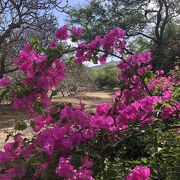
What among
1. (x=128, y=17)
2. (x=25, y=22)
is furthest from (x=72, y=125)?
(x=128, y=17)

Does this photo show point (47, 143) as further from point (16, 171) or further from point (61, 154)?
point (16, 171)

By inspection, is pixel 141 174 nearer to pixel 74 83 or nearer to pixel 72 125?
pixel 72 125

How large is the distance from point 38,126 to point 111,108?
0.68 meters

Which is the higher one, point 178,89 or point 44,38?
point 44,38

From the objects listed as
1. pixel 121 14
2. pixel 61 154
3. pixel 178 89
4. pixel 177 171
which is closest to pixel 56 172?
pixel 61 154

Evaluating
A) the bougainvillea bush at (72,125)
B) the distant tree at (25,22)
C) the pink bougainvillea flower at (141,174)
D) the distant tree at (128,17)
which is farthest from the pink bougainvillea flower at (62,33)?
the distant tree at (128,17)

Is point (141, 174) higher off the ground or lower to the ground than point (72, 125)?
lower

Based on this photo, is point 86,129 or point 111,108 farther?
point 111,108

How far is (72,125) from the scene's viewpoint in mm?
2453

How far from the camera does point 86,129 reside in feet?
7.89

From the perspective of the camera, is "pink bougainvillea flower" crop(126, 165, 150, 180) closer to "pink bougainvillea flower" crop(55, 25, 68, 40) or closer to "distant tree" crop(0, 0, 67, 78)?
"pink bougainvillea flower" crop(55, 25, 68, 40)

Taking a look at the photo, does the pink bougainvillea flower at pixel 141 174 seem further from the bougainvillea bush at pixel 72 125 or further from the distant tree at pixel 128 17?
the distant tree at pixel 128 17

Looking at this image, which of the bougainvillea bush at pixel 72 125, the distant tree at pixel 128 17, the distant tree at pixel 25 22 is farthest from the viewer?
the distant tree at pixel 128 17

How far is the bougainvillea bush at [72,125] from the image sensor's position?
214 cm
